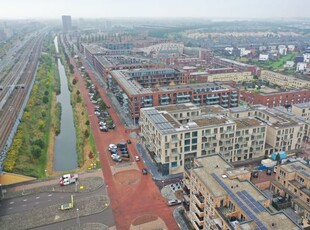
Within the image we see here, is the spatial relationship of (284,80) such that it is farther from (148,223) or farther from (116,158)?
(148,223)

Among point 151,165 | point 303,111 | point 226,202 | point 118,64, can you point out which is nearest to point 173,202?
point 151,165

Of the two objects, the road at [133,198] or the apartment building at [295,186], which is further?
the road at [133,198]

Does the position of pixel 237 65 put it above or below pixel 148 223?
above

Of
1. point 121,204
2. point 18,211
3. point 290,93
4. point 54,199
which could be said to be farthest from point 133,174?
point 290,93

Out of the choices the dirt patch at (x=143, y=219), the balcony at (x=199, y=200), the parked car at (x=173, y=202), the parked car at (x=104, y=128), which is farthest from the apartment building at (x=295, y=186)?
the parked car at (x=104, y=128)

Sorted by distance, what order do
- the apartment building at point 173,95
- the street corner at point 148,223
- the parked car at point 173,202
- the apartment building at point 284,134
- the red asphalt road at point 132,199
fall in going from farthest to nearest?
the apartment building at point 173,95 → the apartment building at point 284,134 → the parked car at point 173,202 → the red asphalt road at point 132,199 → the street corner at point 148,223

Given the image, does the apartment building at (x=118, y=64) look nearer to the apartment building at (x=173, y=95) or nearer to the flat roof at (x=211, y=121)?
the apartment building at (x=173, y=95)

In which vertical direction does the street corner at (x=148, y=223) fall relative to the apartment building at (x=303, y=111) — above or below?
below

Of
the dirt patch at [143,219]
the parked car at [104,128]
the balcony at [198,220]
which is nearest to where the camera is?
the balcony at [198,220]
